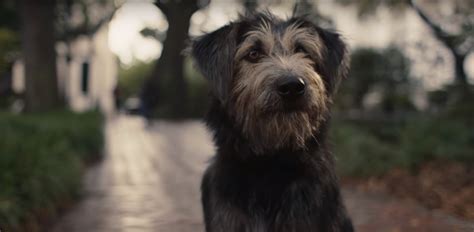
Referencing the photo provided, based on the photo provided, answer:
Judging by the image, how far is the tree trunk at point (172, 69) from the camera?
27219mm

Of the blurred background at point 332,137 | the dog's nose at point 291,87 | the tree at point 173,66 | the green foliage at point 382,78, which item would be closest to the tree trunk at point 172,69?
the tree at point 173,66

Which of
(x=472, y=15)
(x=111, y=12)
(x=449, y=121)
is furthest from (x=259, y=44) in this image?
(x=111, y=12)

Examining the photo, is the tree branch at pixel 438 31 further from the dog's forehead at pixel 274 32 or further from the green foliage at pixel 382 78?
the dog's forehead at pixel 274 32

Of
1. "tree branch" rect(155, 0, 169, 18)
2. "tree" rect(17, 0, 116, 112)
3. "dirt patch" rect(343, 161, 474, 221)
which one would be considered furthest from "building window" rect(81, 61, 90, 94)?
"dirt patch" rect(343, 161, 474, 221)

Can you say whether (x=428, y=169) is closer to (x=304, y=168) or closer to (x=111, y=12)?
(x=304, y=168)

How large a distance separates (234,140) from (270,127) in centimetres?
25

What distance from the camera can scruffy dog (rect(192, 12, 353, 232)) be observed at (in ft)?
10.8

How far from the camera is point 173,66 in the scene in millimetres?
28047

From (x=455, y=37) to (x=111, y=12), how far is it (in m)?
17.6

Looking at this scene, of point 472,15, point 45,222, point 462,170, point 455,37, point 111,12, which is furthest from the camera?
point 111,12

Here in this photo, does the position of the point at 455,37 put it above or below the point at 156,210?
above

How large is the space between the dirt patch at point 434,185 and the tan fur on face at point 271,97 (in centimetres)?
360

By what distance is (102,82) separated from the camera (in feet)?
133

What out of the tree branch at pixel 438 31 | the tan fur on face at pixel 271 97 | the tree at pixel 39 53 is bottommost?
the tree at pixel 39 53
